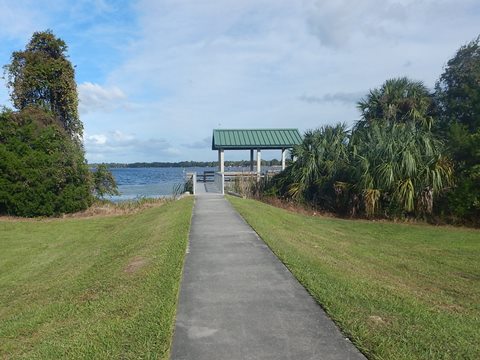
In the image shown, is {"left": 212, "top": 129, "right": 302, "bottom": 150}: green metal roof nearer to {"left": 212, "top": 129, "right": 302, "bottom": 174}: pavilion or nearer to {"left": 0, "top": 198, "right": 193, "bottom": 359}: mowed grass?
{"left": 212, "top": 129, "right": 302, "bottom": 174}: pavilion

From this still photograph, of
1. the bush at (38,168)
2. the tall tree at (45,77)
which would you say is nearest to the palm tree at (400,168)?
the bush at (38,168)

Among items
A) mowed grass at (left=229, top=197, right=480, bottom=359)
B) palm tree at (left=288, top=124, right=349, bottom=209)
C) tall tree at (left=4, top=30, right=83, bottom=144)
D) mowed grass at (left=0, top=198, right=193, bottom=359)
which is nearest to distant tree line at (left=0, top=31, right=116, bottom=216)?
tall tree at (left=4, top=30, right=83, bottom=144)

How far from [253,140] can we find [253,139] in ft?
0.40

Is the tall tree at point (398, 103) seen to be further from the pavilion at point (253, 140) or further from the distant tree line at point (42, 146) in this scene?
the distant tree line at point (42, 146)

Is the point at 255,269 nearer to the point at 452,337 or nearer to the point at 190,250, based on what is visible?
the point at 190,250

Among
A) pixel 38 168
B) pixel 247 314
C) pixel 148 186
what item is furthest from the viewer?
pixel 148 186

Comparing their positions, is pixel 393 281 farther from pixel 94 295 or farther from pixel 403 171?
pixel 403 171

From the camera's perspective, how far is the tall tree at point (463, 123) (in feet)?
48.9

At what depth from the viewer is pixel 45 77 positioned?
21234mm

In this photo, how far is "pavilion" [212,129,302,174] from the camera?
2702 centimetres

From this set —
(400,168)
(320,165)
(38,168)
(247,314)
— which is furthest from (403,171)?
(38,168)

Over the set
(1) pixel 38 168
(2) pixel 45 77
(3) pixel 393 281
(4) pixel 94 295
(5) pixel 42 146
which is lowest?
(3) pixel 393 281

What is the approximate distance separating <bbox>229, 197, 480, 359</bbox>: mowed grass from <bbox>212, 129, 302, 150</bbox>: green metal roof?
12.9m

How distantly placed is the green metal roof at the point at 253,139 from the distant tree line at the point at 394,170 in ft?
17.9
